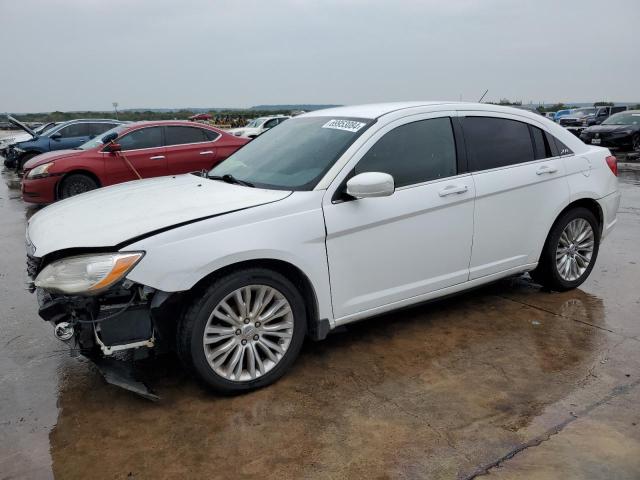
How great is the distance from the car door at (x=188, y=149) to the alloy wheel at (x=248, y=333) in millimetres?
7049

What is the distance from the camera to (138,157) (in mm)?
9586

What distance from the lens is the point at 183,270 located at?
2.95 meters

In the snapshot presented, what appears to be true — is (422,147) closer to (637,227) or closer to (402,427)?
(402,427)

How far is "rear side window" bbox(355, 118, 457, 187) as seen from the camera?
12.1 ft

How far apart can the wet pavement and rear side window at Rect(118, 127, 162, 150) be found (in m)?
5.68

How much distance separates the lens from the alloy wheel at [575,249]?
4730mm

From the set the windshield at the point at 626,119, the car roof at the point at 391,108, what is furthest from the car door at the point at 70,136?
the windshield at the point at 626,119

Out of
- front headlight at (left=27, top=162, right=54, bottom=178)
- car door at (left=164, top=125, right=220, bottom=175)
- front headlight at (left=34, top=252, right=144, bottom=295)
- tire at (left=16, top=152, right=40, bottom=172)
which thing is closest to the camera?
front headlight at (left=34, top=252, right=144, bottom=295)

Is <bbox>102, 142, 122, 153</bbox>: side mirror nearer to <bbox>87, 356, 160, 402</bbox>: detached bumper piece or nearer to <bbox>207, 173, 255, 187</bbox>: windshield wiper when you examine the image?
<bbox>207, 173, 255, 187</bbox>: windshield wiper

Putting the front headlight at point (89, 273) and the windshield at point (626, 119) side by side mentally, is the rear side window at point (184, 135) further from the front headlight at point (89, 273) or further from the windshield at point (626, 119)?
the windshield at point (626, 119)

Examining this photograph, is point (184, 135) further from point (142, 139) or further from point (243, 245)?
point (243, 245)

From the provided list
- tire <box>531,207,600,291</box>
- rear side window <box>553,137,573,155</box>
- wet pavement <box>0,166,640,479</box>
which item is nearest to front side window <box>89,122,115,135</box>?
wet pavement <box>0,166,640,479</box>

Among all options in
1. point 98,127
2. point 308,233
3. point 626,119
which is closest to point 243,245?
point 308,233

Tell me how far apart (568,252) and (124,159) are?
24.1ft
